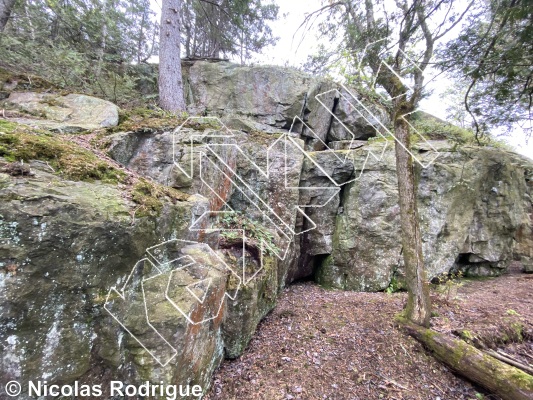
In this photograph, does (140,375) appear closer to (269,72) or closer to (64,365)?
(64,365)

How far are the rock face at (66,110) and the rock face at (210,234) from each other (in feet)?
0.15

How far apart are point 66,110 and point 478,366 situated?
6.60 m

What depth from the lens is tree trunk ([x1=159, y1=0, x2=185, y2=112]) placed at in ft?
18.4

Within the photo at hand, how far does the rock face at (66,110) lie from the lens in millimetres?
3280

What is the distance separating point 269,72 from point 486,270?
8755mm

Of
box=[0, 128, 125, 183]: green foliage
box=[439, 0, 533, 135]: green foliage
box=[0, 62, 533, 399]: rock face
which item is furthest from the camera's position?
box=[439, 0, 533, 135]: green foliage

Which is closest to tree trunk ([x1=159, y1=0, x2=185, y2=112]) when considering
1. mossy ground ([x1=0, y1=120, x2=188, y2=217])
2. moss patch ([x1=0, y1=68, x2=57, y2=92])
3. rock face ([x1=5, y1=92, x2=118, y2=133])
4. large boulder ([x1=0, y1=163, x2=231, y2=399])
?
rock face ([x1=5, y1=92, x2=118, y2=133])

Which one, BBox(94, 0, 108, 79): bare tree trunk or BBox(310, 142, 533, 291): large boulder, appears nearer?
BBox(310, 142, 533, 291): large boulder

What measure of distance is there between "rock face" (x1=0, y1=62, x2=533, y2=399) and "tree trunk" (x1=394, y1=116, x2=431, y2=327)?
1.25 meters

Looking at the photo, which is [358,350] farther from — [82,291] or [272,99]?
[272,99]

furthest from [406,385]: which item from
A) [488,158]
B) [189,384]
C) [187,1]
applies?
[187,1]

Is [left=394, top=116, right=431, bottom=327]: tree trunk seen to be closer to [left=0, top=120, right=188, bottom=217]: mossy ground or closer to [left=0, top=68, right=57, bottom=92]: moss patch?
[left=0, top=120, right=188, bottom=217]: mossy ground

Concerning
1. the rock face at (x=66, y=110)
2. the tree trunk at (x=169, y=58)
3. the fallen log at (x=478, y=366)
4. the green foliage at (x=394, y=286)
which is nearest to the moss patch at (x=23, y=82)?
the rock face at (x=66, y=110)

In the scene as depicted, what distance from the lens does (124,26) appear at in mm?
9719
